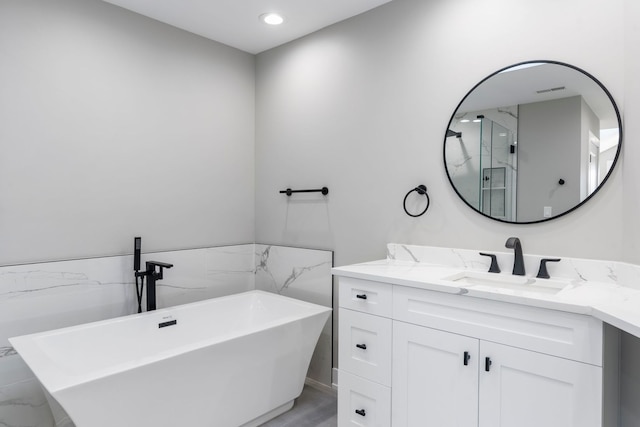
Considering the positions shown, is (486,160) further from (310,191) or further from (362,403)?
(362,403)

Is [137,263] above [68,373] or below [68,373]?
above

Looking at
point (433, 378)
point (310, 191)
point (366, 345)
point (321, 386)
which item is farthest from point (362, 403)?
point (310, 191)

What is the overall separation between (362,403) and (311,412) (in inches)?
27.6

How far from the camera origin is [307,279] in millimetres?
3070

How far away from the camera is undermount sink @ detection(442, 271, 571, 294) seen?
1781 mm

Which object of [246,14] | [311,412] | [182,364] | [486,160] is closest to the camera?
[182,364]

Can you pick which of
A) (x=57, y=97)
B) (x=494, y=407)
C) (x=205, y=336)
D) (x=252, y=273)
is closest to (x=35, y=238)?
(x=57, y=97)

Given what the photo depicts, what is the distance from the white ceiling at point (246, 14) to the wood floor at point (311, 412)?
8.86ft

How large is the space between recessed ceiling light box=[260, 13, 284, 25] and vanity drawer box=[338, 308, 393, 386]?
2.05 meters

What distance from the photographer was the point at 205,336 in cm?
276

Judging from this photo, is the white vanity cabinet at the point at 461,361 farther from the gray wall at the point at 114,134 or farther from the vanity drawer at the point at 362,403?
the gray wall at the point at 114,134

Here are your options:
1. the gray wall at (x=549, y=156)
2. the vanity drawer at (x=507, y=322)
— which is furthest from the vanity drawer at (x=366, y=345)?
the gray wall at (x=549, y=156)

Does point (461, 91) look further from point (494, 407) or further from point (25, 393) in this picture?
point (25, 393)

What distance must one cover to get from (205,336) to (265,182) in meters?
1.36
